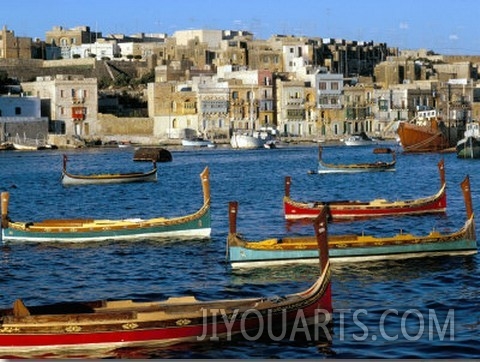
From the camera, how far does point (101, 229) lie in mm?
20594

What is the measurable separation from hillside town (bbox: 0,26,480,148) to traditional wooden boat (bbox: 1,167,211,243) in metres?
52.9

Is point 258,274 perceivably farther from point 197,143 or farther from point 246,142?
point 197,143

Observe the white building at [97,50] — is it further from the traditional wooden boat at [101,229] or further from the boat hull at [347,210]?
the traditional wooden boat at [101,229]

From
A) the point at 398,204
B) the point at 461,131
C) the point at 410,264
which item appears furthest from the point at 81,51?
the point at 410,264

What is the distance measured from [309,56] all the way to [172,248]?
7785 cm

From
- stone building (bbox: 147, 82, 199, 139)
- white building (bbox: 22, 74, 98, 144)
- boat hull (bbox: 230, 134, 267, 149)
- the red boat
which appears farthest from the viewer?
stone building (bbox: 147, 82, 199, 139)

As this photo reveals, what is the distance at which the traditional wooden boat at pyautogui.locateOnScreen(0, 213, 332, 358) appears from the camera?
1084 cm

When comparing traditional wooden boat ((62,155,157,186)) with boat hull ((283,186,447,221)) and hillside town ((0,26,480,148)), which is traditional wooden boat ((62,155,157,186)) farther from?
hillside town ((0,26,480,148))

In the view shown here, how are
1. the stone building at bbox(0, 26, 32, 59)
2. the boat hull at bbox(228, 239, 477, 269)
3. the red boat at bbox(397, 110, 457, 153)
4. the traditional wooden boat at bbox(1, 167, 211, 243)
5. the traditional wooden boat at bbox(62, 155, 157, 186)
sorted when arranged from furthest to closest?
1. the stone building at bbox(0, 26, 32, 59)
2. the red boat at bbox(397, 110, 457, 153)
3. the traditional wooden boat at bbox(62, 155, 157, 186)
4. the traditional wooden boat at bbox(1, 167, 211, 243)
5. the boat hull at bbox(228, 239, 477, 269)

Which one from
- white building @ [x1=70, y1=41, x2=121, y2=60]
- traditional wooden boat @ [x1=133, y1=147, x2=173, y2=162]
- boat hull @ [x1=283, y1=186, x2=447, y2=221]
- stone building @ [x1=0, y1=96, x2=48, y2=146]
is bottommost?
traditional wooden boat @ [x1=133, y1=147, x2=173, y2=162]

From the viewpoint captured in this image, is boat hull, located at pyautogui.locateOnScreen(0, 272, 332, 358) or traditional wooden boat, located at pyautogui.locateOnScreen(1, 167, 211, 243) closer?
boat hull, located at pyautogui.locateOnScreen(0, 272, 332, 358)

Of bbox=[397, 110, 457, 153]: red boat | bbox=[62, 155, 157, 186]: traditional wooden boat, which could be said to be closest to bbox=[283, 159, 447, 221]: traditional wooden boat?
bbox=[62, 155, 157, 186]: traditional wooden boat

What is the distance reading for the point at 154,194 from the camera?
3666 cm

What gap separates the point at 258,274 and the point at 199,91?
62.4 metres
